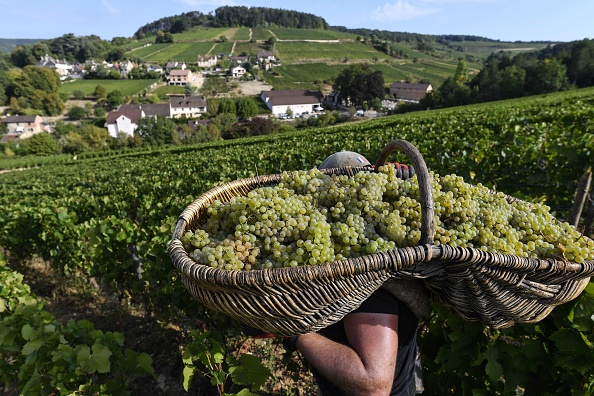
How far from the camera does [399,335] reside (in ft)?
5.19

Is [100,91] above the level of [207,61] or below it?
below

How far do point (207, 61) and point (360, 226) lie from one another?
128 metres

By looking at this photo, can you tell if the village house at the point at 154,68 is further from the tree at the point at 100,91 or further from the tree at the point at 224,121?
the tree at the point at 224,121

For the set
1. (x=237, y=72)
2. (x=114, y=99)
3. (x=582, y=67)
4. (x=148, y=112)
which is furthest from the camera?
(x=237, y=72)

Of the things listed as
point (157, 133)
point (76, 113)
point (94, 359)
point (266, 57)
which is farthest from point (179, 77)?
point (94, 359)

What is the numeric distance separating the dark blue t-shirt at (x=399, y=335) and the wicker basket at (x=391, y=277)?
0.12 metres

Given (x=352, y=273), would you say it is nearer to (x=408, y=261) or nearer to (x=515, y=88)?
(x=408, y=261)

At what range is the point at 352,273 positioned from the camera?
116 centimetres

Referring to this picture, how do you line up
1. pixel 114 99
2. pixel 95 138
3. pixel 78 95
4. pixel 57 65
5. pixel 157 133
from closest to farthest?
pixel 95 138 < pixel 157 133 < pixel 114 99 < pixel 78 95 < pixel 57 65

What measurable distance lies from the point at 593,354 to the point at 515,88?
61.0 metres

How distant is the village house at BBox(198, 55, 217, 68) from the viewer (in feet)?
376

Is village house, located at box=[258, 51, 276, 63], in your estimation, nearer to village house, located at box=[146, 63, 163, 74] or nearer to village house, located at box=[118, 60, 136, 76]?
village house, located at box=[146, 63, 163, 74]

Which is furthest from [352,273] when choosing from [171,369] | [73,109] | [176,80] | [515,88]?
[176,80]

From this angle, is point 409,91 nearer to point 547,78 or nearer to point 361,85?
point 361,85
